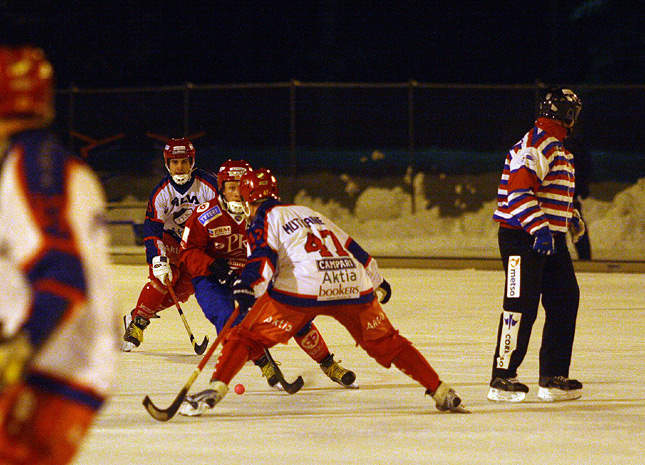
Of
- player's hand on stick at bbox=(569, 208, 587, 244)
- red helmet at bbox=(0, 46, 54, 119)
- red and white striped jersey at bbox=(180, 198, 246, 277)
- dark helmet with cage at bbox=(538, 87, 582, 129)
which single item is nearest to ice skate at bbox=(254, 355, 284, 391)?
red and white striped jersey at bbox=(180, 198, 246, 277)

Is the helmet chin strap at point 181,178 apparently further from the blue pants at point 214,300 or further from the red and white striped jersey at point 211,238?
the blue pants at point 214,300

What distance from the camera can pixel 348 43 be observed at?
136ft

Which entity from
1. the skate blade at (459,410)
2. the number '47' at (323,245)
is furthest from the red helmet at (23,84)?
→ the skate blade at (459,410)

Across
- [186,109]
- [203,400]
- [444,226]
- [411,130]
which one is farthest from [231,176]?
[444,226]

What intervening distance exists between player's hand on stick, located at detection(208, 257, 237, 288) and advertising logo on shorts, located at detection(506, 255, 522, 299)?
199 cm

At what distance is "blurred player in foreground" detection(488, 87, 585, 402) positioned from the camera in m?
6.51

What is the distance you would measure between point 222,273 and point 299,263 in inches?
70.0

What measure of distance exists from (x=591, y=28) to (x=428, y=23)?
18.6 feet

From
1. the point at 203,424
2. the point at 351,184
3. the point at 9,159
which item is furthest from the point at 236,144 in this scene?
the point at 9,159

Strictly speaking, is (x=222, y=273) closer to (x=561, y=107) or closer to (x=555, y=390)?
(x=555, y=390)

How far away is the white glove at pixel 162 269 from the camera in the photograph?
842 centimetres

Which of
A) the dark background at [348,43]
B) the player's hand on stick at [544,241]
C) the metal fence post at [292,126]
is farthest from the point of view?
the dark background at [348,43]

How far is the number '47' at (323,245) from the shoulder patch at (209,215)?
1.74m

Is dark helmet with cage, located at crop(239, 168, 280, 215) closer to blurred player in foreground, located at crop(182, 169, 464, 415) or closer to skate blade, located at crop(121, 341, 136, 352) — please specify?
blurred player in foreground, located at crop(182, 169, 464, 415)
